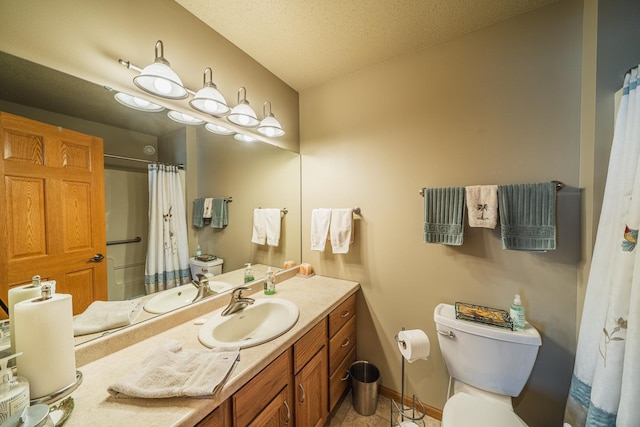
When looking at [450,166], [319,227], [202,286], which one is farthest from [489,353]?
[202,286]

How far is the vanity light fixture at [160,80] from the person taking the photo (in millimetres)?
939

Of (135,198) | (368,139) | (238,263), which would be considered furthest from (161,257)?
(368,139)

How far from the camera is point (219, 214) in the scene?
1.42 meters

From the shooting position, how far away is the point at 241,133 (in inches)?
60.5

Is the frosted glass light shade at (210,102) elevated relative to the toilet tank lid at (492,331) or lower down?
elevated

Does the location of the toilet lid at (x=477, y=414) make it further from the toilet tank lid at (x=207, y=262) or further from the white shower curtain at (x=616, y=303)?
the toilet tank lid at (x=207, y=262)

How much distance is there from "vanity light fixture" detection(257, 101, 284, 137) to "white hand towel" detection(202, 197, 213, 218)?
63 centimetres

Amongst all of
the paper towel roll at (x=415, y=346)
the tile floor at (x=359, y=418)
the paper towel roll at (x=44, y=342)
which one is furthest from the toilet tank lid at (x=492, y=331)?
the paper towel roll at (x=44, y=342)

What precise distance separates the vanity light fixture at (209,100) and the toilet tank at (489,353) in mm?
1717

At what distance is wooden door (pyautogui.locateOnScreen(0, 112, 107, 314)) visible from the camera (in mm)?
723

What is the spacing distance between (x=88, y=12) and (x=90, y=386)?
1.40 meters

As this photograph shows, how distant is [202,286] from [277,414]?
0.75 metres

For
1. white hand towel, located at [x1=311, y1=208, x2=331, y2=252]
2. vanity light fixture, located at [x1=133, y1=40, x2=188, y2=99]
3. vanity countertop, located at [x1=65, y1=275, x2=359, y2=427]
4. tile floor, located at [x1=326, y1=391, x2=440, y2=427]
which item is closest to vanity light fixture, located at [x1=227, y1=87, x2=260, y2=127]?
vanity light fixture, located at [x1=133, y1=40, x2=188, y2=99]

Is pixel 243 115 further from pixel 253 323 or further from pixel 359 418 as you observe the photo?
pixel 359 418
